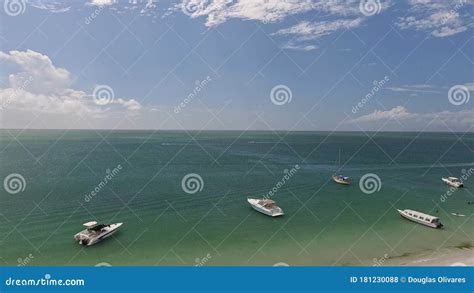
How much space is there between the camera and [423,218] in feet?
84.3

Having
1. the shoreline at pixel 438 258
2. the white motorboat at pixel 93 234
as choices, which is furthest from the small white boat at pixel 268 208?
the white motorboat at pixel 93 234

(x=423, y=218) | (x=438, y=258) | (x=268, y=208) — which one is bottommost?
(x=438, y=258)

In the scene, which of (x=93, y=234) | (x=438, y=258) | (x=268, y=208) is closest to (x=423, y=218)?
(x=438, y=258)

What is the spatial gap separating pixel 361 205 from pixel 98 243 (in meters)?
24.7

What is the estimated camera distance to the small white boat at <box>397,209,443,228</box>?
2495 centimetres

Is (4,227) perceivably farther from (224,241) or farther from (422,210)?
(422,210)

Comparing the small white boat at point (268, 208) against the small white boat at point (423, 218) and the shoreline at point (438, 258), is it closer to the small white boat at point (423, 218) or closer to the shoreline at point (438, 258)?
the shoreline at point (438, 258)

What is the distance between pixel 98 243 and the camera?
21094mm

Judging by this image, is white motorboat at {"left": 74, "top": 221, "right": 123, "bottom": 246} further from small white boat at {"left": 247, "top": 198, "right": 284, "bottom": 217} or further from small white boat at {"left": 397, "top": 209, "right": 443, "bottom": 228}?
small white boat at {"left": 397, "top": 209, "right": 443, "bottom": 228}

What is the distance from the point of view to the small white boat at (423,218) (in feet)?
81.9

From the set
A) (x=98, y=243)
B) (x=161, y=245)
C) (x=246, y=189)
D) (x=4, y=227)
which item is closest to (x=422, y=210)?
(x=246, y=189)

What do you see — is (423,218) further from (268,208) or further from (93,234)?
(93,234)

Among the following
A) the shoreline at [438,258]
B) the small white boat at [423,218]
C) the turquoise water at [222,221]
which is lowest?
the shoreline at [438,258]

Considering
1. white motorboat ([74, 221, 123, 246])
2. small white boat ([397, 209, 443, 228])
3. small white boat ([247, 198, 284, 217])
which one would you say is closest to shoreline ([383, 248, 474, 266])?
small white boat ([397, 209, 443, 228])
